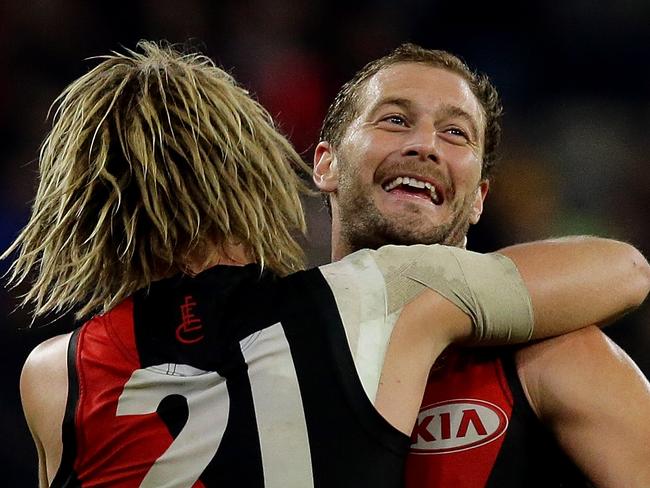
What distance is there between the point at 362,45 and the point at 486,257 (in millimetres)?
3942

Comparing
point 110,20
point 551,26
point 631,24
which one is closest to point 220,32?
point 110,20

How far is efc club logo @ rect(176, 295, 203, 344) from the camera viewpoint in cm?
170

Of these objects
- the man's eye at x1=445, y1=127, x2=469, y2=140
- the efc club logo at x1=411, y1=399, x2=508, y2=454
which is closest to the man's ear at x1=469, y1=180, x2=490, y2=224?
the man's eye at x1=445, y1=127, x2=469, y2=140

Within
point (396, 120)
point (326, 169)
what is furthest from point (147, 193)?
point (326, 169)

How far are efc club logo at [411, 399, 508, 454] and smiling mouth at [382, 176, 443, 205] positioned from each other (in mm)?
689

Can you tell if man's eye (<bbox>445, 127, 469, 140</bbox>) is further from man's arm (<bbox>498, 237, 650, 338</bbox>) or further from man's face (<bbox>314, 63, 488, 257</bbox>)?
man's arm (<bbox>498, 237, 650, 338</bbox>)

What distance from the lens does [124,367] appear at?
5.59ft

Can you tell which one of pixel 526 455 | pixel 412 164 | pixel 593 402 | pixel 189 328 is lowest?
pixel 526 455

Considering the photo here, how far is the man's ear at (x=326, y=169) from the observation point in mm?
2734

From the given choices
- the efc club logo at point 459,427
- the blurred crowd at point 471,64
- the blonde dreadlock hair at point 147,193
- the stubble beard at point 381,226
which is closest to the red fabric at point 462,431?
the efc club logo at point 459,427

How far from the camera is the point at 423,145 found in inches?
97.0

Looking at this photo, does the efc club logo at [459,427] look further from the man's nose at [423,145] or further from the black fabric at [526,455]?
the man's nose at [423,145]

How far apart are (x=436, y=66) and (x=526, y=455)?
1.19 meters

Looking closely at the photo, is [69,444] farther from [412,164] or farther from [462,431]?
[412,164]
